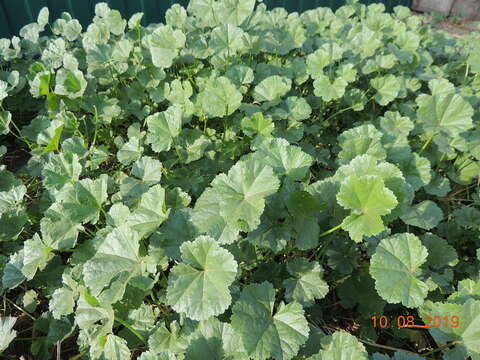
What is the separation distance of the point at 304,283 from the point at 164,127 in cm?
102

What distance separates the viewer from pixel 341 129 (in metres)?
2.61

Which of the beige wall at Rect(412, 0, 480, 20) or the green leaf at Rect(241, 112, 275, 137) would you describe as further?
the beige wall at Rect(412, 0, 480, 20)

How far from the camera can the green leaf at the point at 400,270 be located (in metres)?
1.24

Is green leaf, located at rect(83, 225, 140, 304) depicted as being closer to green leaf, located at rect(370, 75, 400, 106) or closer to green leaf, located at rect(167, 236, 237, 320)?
green leaf, located at rect(167, 236, 237, 320)

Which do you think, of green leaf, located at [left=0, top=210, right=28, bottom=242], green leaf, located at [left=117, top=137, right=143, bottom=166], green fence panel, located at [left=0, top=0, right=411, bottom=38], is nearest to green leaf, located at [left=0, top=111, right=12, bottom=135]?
green leaf, located at [left=0, top=210, right=28, bottom=242]

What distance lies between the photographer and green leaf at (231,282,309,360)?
112cm

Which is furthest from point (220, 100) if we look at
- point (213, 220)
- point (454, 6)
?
point (454, 6)

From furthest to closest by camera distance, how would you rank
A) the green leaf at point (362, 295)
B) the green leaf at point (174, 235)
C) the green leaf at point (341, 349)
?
the green leaf at point (362, 295), the green leaf at point (174, 235), the green leaf at point (341, 349)

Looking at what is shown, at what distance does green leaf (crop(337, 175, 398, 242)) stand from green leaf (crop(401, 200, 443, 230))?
1.61ft

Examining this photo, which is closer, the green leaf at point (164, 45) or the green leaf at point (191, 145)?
the green leaf at point (191, 145)

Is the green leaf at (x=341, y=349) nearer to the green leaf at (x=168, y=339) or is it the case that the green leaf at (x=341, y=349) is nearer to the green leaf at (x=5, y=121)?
the green leaf at (x=168, y=339)

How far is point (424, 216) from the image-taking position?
1.68 m

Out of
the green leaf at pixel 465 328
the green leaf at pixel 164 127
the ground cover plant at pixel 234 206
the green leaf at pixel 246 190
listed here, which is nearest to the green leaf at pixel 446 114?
the ground cover plant at pixel 234 206

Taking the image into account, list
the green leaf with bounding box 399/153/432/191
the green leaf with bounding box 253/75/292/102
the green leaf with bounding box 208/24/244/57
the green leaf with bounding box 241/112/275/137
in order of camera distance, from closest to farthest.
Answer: the green leaf with bounding box 399/153/432/191 → the green leaf with bounding box 241/112/275/137 → the green leaf with bounding box 253/75/292/102 → the green leaf with bounding box 208/24/244/57
